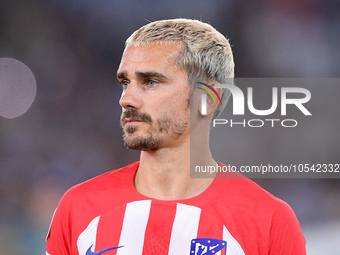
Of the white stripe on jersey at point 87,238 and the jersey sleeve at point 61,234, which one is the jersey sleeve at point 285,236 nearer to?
the white stripe on jersey at point 87,238

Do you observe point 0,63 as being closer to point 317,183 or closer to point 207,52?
point 207,52

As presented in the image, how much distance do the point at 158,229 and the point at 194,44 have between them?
3.43 feet

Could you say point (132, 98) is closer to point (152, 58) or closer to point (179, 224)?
point (152, 58)

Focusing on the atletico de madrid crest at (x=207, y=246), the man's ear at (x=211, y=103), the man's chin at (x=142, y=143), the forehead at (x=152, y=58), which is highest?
the forehead at (x=152, y=58)

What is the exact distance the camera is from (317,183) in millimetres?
4680

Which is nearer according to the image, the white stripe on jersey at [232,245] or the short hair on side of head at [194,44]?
the white stripe on jersey at [232,245]

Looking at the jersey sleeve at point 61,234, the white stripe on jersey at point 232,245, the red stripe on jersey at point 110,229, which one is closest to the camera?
the white stripe on jersey at point 232,245

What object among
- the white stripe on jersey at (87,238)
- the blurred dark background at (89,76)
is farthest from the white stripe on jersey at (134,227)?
the blurred dark background at (89,76)

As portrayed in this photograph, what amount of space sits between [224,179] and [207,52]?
29.0 inches

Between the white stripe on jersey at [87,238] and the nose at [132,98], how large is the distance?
687mm

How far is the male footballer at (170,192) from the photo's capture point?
2412mm

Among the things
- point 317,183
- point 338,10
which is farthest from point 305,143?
point 338,10

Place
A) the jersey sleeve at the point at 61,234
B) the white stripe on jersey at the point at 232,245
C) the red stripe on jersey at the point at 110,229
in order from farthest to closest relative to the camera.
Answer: the jersey sleeve at the point at 61,234 < the red stripe on jersey at the point at 110,229 < the white stripe on jersey at the point at 232,245

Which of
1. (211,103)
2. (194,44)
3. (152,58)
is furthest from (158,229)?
(194,44)
